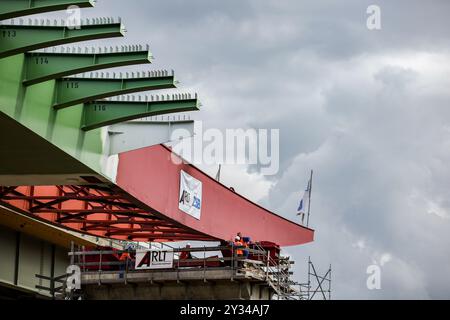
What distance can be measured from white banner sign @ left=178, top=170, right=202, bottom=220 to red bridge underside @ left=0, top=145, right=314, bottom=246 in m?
0.29

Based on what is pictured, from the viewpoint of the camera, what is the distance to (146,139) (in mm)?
34375

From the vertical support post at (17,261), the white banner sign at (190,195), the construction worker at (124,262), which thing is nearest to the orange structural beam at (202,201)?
the white banner sign at (190,195)

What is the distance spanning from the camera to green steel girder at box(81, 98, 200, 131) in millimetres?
31109

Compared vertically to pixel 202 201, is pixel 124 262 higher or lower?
lower

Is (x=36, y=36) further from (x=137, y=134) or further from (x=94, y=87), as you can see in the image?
(x=137, y=134)

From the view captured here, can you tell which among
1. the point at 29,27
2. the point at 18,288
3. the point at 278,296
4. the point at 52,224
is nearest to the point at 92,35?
the point at 29,27

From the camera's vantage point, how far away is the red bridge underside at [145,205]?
3875 centimetres

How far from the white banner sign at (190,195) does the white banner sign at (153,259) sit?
711 centimetres

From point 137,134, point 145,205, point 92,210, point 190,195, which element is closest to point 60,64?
point 137,134

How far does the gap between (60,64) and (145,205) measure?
476 inches

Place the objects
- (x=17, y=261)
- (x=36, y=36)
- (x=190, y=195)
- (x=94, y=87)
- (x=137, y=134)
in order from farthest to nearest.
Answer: (x=17, y=261) < (x=190, y=195) < (x=137, y=134) < (x=94, y=87) < (x=36, y=36)

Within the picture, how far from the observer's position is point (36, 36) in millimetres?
26531
